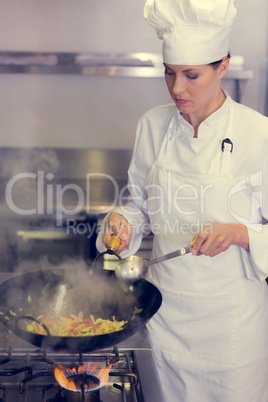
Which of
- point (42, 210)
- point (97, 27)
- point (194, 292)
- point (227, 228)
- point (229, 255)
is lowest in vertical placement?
point (42, 210)

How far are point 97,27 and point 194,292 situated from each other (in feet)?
6.84

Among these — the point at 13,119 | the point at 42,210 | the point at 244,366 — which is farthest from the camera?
the point at 13,119

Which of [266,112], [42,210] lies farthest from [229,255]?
[266,112]

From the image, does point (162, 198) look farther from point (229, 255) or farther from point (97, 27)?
point (97, 27)

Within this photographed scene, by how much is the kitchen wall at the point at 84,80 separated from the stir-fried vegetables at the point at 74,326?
202 cm

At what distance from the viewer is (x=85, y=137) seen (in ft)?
10.5

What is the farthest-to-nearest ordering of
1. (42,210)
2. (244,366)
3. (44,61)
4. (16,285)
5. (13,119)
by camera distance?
1. (13,119)
2. (44,61)
3. (42,210)
4. (244,366)
5. (16,285)

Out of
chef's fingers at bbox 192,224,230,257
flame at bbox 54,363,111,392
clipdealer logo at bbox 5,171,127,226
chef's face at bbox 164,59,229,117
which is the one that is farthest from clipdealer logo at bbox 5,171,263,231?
flame at bbox 54,363,111,392

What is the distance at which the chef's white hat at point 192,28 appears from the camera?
1.35 metres

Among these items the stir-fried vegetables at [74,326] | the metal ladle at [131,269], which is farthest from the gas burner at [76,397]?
the metal ladle at [131,269]

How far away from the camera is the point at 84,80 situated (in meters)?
3.11

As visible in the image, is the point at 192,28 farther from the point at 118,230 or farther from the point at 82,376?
the point at 82,376

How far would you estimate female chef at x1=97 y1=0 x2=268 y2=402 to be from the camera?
141 cm

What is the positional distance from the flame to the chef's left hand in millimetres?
397
